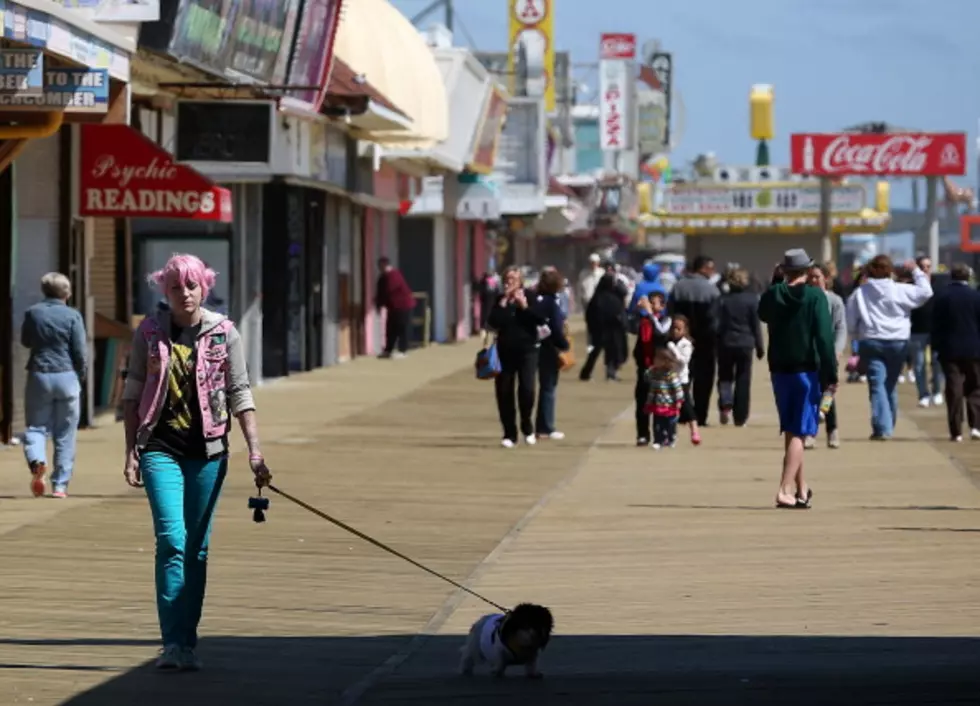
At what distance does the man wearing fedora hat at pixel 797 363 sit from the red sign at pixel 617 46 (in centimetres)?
8606

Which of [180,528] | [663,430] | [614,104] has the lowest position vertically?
[663,430]

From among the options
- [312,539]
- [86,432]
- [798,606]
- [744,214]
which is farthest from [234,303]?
[744,214]

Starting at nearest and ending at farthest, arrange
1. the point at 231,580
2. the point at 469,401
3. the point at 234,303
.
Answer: the point at 231,580
the point at 469,401
the point at 234,303

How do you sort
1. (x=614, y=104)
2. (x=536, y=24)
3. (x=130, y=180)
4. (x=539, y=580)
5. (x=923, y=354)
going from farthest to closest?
(x=614, y=104) → (x=536, y=24) → (x=923, y=354) → (x=130, y=180) → (x=539, y=580)

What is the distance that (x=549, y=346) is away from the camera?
2327 centimetres

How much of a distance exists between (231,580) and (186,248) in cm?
1895

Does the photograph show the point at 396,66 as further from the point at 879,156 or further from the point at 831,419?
the point at 879,156

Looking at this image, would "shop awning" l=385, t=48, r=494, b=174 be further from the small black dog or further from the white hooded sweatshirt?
the small black dog

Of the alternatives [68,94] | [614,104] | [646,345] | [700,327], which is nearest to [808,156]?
[614,104]

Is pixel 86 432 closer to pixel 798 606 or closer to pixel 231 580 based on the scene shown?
pixel 231 580

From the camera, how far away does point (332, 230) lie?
38438 mm

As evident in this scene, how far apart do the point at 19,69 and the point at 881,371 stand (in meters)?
8.64

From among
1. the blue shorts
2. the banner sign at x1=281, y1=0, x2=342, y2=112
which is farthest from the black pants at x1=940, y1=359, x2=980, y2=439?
the banner sign at x1=281, y1=0, x2=342, y2=112

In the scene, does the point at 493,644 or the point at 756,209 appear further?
the point at 756,209
